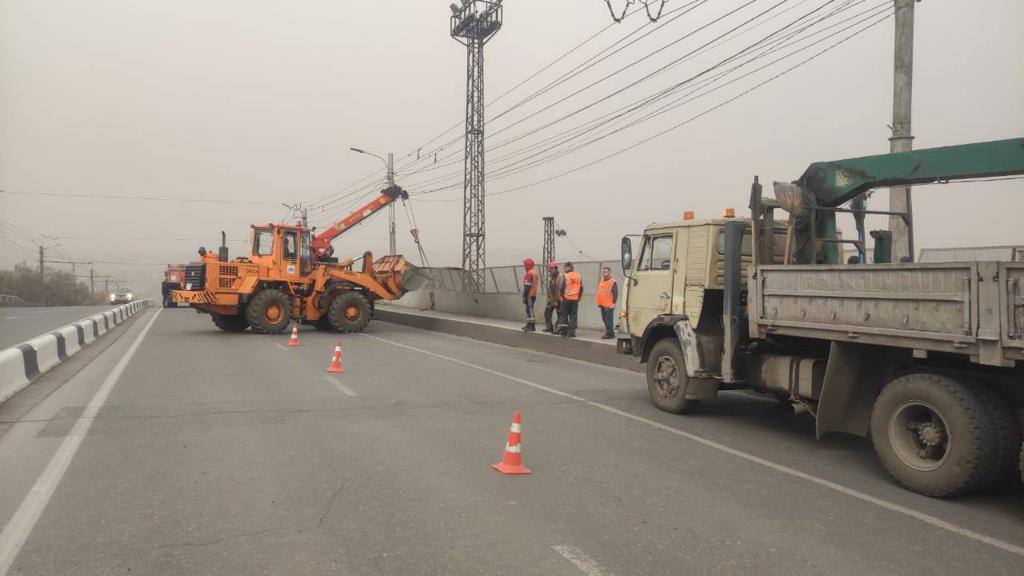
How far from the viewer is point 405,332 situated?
21.9 m

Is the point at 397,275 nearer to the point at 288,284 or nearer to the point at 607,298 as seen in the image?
the point at 288,284

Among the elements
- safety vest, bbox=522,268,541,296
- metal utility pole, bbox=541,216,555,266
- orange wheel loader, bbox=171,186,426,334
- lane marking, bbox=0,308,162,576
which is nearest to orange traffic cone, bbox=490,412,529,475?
lane marking, bbox=0,308,162,576

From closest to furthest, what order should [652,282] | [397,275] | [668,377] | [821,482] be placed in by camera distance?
[821,482]
[668,377]
[652,282]
[397,275]

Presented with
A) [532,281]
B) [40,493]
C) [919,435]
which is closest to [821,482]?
[919,435]

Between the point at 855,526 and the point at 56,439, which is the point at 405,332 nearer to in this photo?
the point at 56,439

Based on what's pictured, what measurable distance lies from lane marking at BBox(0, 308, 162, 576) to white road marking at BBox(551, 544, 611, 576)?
292cm

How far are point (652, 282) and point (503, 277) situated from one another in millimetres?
16548

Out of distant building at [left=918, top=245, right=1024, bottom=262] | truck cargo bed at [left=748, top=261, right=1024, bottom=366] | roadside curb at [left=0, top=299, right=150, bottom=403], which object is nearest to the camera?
truck cargo bed at [left=748, top=261, right=1024, bottom=366]

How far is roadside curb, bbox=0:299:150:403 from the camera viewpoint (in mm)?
9148

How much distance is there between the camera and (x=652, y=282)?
9008mm

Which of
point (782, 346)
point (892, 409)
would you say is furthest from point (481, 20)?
point (892, 409)

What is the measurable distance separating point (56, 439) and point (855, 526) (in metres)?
6.84

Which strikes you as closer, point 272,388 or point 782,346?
point 782,346

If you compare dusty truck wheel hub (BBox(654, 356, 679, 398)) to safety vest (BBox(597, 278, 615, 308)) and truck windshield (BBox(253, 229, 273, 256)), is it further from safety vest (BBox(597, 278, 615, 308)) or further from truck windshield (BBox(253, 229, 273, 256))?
truck windshield (BBox(253, 229, 273, 256))
